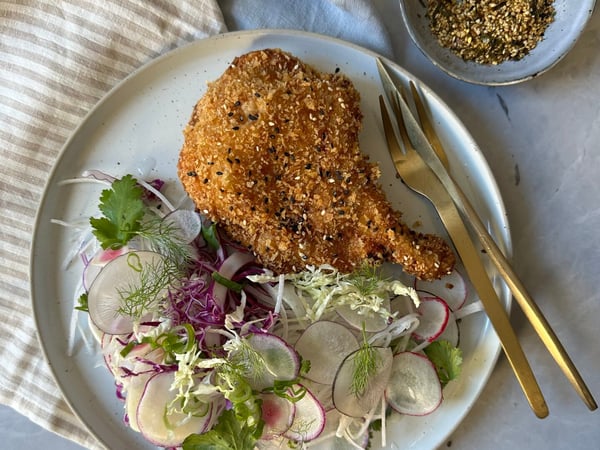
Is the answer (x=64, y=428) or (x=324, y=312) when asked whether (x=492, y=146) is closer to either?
(x=324, y=312)

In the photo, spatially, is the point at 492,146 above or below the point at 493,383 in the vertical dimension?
above


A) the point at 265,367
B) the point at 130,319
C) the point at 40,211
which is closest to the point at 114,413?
the point at 130,319

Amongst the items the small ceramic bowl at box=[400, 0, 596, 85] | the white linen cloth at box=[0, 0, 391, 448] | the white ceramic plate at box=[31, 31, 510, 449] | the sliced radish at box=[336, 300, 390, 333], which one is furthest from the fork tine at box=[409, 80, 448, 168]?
the sliced radish at box=[336, 300, 390, 333]

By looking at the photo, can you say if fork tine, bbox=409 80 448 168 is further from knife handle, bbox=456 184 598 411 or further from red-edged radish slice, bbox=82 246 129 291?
red-edged radish slice, bbox=82 246 129 291

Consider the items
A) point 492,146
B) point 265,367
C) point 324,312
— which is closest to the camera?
point 265,367

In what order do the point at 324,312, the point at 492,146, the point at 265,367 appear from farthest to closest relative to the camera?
the point at 492,146, the point at 324,312, the point at 265,367

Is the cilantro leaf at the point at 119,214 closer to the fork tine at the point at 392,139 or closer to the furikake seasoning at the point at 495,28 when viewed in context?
the fork tine at the point at 392,139
